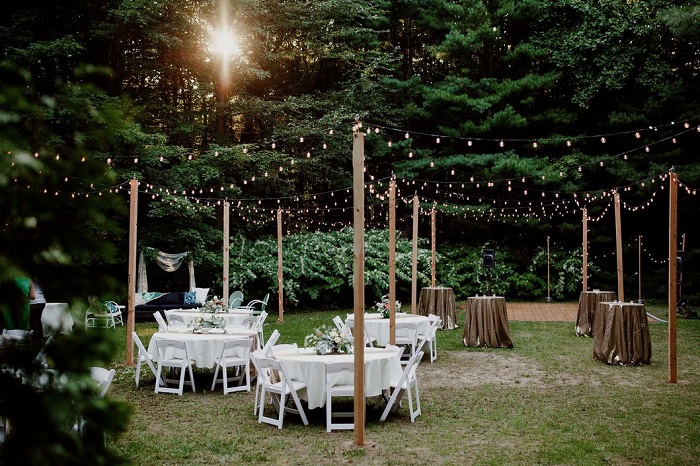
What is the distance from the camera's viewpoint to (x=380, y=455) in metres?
5.61

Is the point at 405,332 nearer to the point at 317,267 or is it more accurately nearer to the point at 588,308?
the point at 588,308

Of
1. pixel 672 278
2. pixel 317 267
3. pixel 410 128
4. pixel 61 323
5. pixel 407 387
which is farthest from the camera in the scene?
pixel 410 128

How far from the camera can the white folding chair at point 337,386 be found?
6496mm

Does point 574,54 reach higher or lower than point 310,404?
higher

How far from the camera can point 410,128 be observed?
79.7 feet

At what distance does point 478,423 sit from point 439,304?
8113 mm

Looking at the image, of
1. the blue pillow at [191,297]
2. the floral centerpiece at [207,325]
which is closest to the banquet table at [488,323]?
the floral centerpiece at [207,325]

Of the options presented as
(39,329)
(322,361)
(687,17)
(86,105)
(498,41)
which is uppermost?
(498,41)

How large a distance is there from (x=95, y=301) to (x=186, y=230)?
1824cm

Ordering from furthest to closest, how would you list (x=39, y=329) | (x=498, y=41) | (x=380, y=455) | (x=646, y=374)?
(x=498, y=41)
(x=646, y=374)
(x=380, y=455)
(x=39, y=329)

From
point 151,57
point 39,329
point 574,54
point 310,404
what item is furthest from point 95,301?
point 574,54

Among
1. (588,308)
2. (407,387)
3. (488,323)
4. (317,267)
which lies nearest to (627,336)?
(488,323)

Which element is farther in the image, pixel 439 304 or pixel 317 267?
pixel 317 267

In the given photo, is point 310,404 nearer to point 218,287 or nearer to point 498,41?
point 218,287
